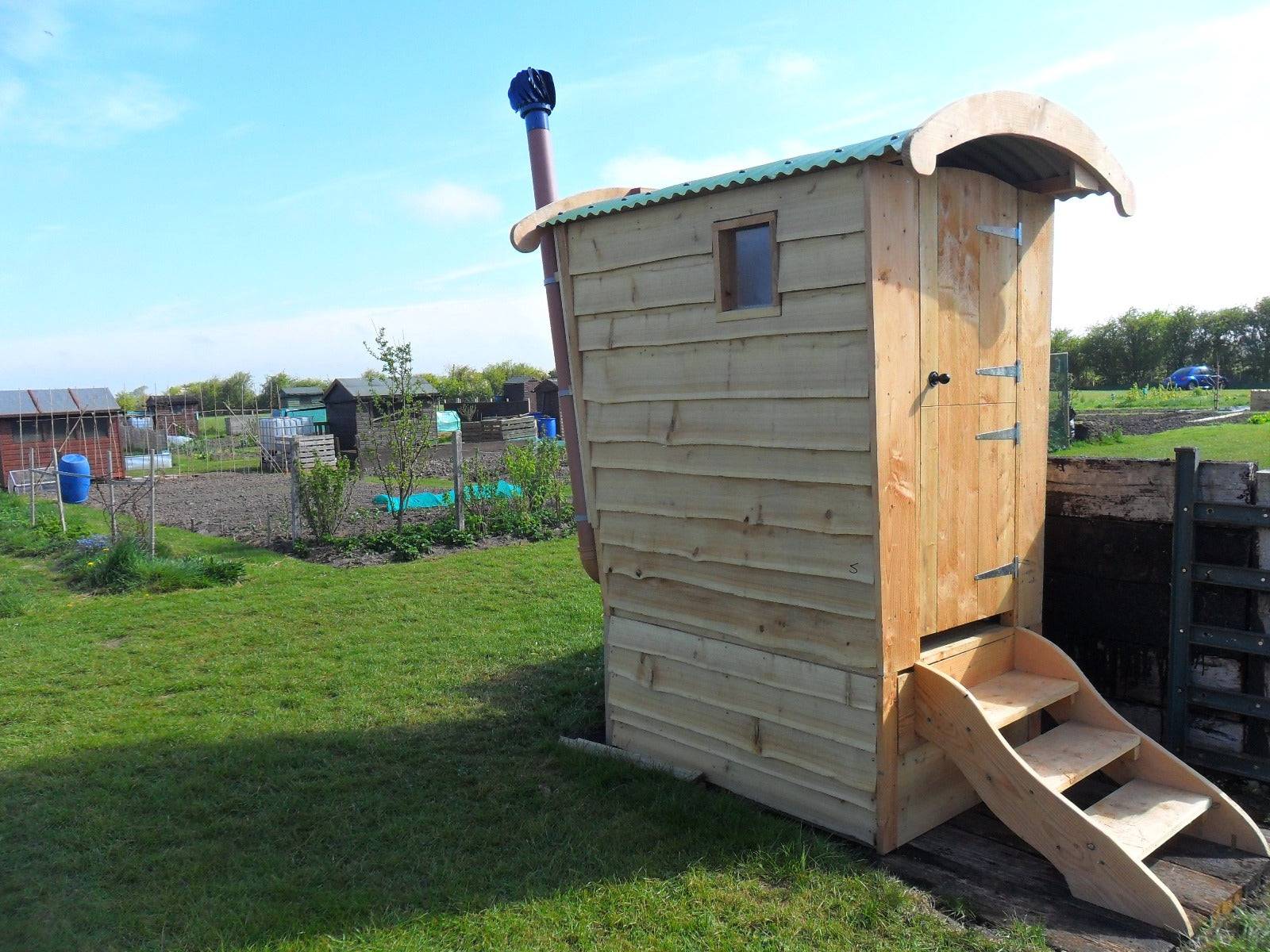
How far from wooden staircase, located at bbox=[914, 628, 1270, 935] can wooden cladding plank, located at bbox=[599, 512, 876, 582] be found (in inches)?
23.8

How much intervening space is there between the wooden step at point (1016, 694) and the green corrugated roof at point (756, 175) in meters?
2.33

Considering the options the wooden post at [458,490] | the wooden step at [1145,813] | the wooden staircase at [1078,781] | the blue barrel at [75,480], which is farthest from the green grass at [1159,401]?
the wooden step at [1145,813]

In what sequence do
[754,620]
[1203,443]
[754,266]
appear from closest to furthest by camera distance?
[754,266] < [754,620] < [1203,443]

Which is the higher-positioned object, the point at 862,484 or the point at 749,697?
the point at 862,484

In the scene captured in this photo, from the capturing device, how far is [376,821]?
4.28 meters

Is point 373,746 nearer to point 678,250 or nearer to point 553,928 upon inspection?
point 553,928

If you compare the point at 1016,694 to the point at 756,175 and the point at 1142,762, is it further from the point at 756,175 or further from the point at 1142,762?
the point at 756,175

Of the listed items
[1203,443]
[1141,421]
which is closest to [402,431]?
[1203,443]

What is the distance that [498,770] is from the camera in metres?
4.84

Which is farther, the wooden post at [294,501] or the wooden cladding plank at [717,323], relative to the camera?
the wooden post at [294,501]

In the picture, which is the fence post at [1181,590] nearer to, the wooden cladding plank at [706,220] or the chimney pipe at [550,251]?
the wooden cladding plank at [706,220]

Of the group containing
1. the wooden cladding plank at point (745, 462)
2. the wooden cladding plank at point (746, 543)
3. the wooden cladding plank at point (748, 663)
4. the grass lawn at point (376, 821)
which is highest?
the wooden cladding plank at point (745, 462)

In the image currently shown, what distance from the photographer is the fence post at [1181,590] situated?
4.23 meters

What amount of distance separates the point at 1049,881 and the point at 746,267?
2833 mm
